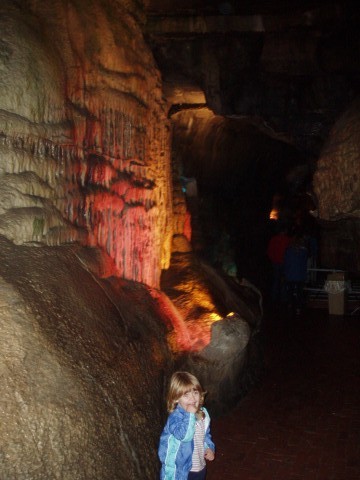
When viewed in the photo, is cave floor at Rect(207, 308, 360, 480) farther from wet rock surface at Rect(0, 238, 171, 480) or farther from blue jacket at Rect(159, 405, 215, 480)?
blue jacket at Rect(159, 405, 215, 480)

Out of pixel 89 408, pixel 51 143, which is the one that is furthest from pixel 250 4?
pixel 89 408

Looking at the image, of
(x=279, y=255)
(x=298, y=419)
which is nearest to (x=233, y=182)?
(x=279, y=255)

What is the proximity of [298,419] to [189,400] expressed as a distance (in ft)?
10.1

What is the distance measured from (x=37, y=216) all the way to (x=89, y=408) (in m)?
1.46

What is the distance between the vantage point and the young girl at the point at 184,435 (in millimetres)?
3344

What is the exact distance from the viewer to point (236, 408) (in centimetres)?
645

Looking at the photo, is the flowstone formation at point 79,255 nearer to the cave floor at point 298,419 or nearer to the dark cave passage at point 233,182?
the cave floor at point 298,419

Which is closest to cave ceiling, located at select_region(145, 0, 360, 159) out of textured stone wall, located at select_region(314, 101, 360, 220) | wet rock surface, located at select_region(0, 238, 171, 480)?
textured stone wall, located at select_region(314, 101, 360, 220)

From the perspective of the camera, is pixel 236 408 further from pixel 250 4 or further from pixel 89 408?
pixel 250 4

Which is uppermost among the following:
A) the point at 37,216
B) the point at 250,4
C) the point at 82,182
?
the point at 250,4

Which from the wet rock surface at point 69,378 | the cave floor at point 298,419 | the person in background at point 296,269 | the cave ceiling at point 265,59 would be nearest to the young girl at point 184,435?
the wet rock surface at point 69,378

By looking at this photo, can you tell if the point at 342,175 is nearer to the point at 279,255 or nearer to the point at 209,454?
the point at 209,454

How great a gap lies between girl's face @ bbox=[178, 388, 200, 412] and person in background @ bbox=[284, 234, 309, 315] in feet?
25.4

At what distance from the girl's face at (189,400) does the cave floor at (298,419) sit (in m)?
1.78
